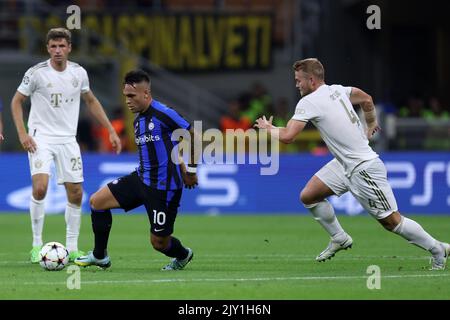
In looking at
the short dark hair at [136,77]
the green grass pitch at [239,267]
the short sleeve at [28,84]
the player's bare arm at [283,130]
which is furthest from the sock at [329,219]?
the short sleeve at [28,84]

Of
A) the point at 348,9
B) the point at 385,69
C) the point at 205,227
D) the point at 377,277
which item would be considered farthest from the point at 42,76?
the point at 348,9

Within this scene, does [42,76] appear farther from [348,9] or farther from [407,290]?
[348,9]

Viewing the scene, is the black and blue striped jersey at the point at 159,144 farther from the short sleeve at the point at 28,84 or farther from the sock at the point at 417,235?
the sock at the point at 417,235

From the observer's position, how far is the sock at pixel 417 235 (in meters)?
10.3

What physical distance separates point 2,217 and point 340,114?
959cm

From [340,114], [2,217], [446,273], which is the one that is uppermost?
[340,114]

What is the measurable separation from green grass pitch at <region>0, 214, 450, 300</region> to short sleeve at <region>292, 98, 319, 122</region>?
58.3 inches

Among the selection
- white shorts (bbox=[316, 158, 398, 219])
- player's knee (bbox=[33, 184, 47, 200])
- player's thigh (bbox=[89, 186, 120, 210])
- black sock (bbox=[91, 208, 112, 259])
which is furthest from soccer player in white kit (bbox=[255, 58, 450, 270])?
player's knee (bbox=[33, 184, 47, 200])

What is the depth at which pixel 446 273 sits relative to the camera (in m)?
10.1

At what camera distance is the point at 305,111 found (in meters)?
10.4

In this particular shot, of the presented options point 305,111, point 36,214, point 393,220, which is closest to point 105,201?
point 36,214

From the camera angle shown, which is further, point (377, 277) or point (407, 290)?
point (377, 277)

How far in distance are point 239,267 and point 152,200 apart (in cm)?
129

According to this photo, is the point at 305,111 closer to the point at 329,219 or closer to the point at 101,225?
the point at 329,219
